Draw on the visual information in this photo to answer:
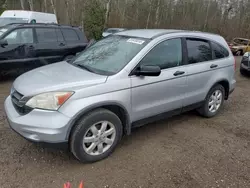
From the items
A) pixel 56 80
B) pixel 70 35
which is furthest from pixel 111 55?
pixel 70 35

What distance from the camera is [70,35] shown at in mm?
7918

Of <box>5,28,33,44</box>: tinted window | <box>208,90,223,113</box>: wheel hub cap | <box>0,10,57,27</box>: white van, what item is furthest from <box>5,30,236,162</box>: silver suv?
<box>0,10,57,27</box>: white van

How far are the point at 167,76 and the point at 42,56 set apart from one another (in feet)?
15.5

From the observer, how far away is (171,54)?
374cm

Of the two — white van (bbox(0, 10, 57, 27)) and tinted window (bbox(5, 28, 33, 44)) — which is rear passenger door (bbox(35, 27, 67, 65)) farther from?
white van (bbox(0, 10, 57, 27))

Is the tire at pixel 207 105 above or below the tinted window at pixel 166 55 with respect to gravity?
below

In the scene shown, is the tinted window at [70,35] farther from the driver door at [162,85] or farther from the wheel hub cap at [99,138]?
the wheel hub cap at [99,138]

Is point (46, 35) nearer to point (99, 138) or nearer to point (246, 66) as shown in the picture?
point (99, 138)

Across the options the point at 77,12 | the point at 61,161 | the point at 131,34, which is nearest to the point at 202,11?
the point at 77,12

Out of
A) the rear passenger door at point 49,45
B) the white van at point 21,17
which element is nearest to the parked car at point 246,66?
the rear passenger door at point 49,45

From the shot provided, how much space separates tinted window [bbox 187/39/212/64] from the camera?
400cm

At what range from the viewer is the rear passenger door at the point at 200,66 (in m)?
3.97

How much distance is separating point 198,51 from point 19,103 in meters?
2.98

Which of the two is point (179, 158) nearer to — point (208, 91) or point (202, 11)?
point (208, 91)
